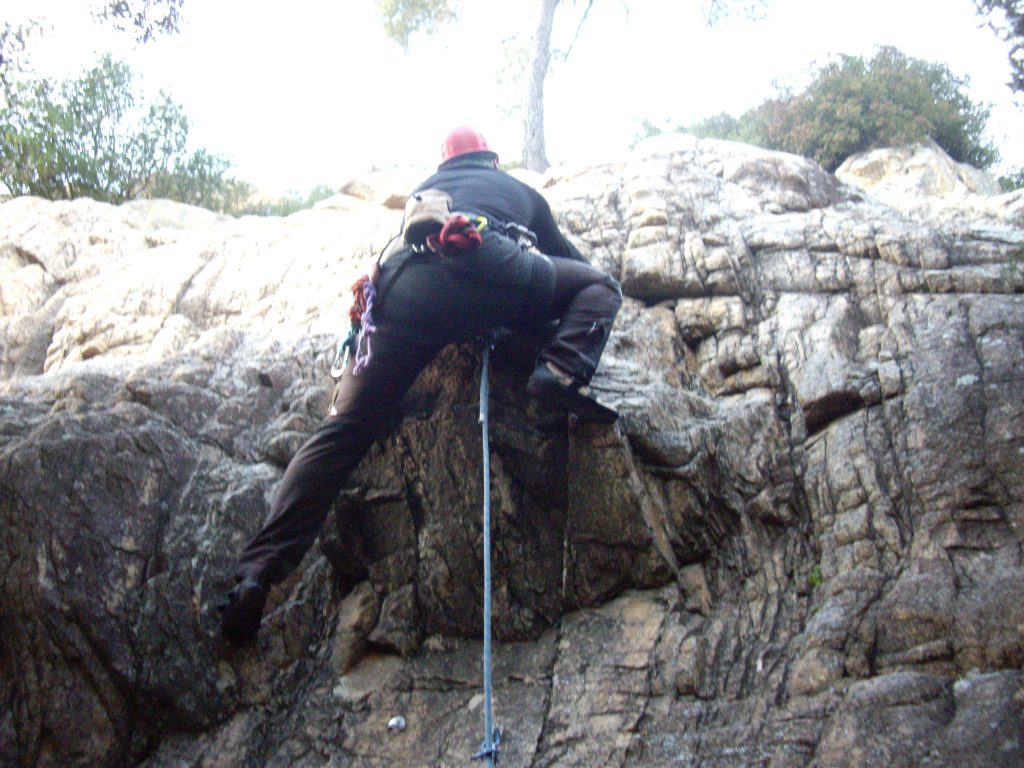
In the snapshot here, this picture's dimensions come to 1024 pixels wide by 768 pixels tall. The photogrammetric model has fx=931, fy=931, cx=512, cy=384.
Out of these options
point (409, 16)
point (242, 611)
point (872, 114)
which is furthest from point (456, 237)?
point (409, 16)

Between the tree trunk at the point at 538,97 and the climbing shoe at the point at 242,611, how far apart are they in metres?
9.88

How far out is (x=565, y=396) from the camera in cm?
510

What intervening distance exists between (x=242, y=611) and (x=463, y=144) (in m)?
Answer: 3.07

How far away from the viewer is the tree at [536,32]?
13.9 meters

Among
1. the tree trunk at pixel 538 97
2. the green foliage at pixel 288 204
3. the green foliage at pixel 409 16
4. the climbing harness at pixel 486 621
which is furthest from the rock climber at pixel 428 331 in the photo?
the green foliage at pixel 409 16

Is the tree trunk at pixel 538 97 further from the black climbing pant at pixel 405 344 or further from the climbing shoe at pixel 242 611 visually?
the climbing shoe at pixel 242 611

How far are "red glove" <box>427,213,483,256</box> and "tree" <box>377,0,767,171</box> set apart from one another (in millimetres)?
9033

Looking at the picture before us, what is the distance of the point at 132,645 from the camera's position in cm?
483

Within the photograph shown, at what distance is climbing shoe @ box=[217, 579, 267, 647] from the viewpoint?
4.84 m

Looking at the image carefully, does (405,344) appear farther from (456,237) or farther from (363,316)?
(456,237)

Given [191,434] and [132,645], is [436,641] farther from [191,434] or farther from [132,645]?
[191,434]

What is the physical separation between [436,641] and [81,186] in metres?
9.57

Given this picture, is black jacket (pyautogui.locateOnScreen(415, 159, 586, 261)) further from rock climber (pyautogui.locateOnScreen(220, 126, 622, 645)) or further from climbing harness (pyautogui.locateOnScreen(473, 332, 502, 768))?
climbing harness (pyautogui.locateOnScreen(473, 332, 502, 768))

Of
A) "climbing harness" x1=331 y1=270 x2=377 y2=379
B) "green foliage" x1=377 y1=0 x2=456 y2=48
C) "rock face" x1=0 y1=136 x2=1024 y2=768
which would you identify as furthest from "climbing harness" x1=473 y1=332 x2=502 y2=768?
"green foliage" x1=377 y1=0 x2=456 y2=48
